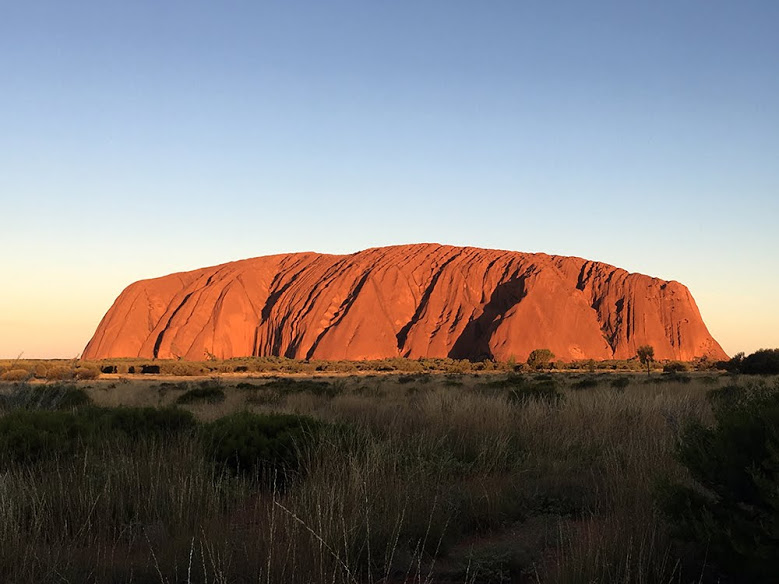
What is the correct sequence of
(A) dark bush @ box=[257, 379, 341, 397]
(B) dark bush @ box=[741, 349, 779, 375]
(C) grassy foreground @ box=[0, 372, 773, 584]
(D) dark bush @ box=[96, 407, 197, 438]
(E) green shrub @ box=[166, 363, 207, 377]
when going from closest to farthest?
(C) grassy foreground @ box=[0, 372, 773, 584], (D) dark bush @ box=[96, 407, 197, 438], (A) dark bush @ box=[257, 379, 341, 397], (B) dark bush @ box=[741, 349, 779, 375], (E) green shrub @ box=[166, 363, 207, 377]

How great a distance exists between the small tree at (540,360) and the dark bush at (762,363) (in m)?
26.7

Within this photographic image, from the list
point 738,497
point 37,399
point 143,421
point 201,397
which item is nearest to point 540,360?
point 201,397

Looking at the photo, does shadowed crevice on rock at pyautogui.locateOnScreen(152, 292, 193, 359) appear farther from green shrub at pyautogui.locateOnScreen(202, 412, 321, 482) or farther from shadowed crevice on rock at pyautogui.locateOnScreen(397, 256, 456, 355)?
green shrub at pyautogui.locateOnScreen(202, 412, 321, 482)

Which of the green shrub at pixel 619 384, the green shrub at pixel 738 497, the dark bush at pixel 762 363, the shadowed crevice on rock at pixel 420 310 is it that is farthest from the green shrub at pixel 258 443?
the shadowed crevice on rock at pixel 420 310

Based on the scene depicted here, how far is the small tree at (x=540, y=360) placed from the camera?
63.5 metres

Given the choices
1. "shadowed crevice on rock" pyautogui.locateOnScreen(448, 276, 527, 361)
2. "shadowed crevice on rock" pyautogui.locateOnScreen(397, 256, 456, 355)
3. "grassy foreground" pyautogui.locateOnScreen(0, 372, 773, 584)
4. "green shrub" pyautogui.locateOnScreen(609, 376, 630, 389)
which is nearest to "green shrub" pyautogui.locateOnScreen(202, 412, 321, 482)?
"grassy foreground" pyautogui.locateOnScreen(0, 372, 773, 584)

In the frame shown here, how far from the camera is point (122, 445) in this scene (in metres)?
7.22

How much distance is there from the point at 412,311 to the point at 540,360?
98.4ft

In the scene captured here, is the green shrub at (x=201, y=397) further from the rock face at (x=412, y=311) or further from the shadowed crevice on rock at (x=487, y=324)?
the shadowed crevice on rock at (x=487, y=324)

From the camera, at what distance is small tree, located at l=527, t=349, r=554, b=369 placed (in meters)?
63.5

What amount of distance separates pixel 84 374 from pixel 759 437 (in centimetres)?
4385

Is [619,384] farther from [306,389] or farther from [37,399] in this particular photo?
[37,399]

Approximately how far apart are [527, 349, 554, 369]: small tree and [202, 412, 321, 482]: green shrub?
5679 centimetres

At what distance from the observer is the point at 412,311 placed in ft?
301
